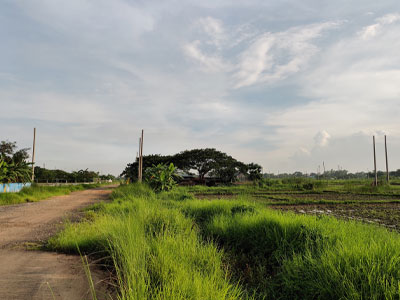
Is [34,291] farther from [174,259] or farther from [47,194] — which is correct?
[47,194]

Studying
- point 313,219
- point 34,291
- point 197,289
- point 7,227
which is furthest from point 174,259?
point 7,227

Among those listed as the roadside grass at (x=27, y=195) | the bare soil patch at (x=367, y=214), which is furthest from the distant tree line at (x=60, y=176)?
the bare soil patch at (x=367, y=214)

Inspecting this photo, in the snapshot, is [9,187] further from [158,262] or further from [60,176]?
[60,176]

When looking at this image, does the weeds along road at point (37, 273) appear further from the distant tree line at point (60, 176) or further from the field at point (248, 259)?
the distant tree line at point (60, 176)

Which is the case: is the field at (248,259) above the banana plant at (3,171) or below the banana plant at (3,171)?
below

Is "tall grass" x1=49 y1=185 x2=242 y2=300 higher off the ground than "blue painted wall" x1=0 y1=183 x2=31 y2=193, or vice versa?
"blue painted wall" x1=0 y1=183 x2=31 y2=193

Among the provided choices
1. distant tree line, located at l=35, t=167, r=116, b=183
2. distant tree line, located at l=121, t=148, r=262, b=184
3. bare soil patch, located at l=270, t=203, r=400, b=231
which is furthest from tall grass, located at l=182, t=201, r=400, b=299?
distant tree line, located at l=35, t=167, r=116, b=183

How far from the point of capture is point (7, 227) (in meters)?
6.69

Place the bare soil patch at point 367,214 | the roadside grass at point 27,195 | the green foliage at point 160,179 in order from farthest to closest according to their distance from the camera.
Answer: the green foliage at point 160,179 → the roadside grass at point 27,195 → the bare soil patch at point 367,214

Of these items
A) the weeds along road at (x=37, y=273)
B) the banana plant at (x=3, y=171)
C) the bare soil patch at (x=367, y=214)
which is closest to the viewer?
the weeds along road at (x=37, y=273)

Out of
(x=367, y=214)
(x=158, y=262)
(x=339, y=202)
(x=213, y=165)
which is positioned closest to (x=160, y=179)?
(x=339, y=202)

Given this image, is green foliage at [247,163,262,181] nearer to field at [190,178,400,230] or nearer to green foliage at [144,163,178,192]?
field at [190,178,400,230]

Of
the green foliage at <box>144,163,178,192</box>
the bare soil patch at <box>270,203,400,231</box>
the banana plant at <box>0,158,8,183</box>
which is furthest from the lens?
the green foliage at <box>144,163,178,192</box>

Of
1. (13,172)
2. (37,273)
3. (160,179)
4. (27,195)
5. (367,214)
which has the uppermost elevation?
(13,172)
